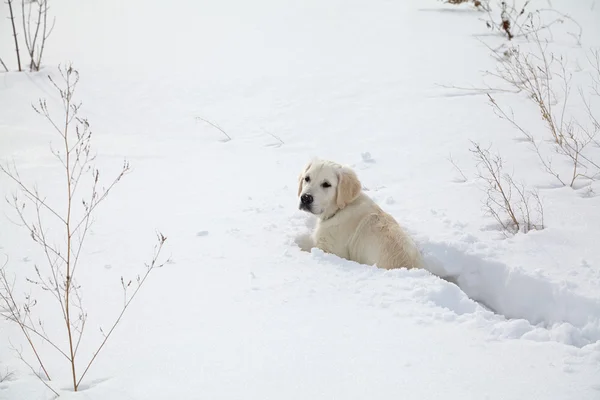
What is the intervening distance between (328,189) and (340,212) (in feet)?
0.75

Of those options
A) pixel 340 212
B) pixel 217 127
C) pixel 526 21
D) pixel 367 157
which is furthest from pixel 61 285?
pixel 526 21

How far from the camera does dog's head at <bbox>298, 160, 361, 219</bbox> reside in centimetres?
436

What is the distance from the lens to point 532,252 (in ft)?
12.6

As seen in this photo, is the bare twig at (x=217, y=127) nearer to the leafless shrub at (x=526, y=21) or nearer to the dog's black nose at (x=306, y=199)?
the dog's black nose at (x=306, y=199)

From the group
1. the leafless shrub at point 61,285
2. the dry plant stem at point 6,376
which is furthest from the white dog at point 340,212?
the dry plant stem at point 6,376

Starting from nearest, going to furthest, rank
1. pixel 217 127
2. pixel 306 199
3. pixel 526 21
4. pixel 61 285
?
pixel 61 285 → pixel 306 199 → pixel 217 127 → pixel 526 21

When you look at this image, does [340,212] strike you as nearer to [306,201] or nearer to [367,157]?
[306,201]

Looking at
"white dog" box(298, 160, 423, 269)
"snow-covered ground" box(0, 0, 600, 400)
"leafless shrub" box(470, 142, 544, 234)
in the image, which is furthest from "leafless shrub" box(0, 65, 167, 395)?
"leafless shrub" box(470, 142, 544, 234)

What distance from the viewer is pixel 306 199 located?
14.3ft

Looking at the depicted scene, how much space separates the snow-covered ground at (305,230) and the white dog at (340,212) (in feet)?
0.99

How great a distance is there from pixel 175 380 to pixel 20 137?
6349 mm

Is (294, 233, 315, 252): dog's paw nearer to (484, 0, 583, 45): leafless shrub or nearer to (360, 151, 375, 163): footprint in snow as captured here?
(360, 151, 375, 163): footprint in snow

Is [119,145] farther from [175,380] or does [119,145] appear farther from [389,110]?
[175,380]

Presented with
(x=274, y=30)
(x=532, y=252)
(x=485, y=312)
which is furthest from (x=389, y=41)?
(x=485, y=312)
